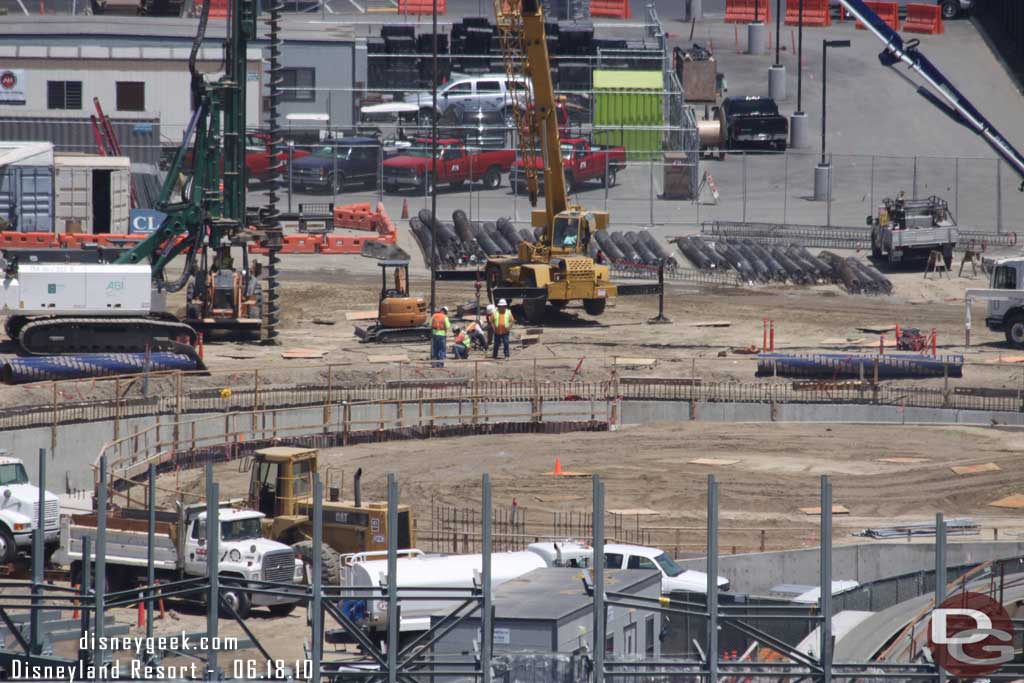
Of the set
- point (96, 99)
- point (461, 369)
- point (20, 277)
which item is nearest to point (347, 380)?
point (461, 369)

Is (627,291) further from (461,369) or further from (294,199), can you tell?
(294,199)

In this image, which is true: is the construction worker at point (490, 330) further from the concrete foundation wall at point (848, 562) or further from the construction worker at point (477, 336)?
the concrete foundation wall at point (848, 562)

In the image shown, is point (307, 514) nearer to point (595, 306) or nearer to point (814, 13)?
point (595, 306)

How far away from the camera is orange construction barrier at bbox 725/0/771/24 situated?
275ft

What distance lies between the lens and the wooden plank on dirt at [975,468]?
33938mm

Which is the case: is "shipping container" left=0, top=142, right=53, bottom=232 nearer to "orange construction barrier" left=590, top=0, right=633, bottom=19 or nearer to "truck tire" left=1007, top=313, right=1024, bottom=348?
"truck tire" left=1007, top=313, right=1024, bottom=348

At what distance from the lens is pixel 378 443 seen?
3694 centimetres

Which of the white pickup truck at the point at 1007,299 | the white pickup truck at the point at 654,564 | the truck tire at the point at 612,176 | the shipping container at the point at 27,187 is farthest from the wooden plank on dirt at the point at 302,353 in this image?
the truck tire at the point at 612,176

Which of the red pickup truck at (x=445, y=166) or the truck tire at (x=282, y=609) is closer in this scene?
the truck tire at (x=282, y=609)

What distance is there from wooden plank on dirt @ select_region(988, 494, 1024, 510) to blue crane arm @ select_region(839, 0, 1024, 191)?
9.16 metres

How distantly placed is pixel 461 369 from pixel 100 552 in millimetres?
22052

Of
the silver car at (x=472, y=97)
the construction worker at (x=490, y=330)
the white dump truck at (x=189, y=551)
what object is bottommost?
the white dump truck at (x=189, y=551)

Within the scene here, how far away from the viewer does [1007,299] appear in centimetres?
4359

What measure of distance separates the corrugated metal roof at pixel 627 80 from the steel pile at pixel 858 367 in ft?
96.9
